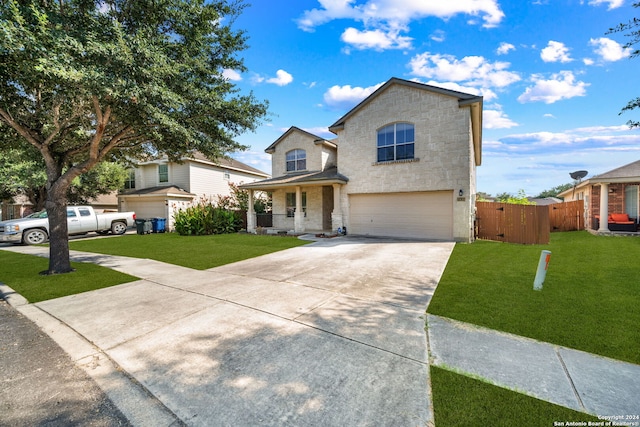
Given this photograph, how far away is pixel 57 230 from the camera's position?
7.44m

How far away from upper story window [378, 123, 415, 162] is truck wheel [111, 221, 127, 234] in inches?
667

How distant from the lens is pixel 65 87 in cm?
599

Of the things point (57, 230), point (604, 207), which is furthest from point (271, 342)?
point (604, 207)

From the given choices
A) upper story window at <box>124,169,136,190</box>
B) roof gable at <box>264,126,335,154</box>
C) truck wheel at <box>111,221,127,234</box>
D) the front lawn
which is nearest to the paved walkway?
the front lawn

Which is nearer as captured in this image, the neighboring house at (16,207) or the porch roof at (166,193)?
the porch roof at (166,193)

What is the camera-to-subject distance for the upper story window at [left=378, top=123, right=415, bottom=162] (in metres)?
13.6

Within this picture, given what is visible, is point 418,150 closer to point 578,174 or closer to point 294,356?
point 578,174

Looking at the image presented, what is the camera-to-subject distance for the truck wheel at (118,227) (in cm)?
1811

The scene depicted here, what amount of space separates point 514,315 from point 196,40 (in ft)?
30.5

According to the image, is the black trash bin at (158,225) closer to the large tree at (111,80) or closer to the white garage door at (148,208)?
the white garage door at (148,208)

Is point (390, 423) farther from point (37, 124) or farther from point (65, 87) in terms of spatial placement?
point (37, 124)

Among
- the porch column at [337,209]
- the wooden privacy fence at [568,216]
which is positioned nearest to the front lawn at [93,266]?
the porch column at [337,209]

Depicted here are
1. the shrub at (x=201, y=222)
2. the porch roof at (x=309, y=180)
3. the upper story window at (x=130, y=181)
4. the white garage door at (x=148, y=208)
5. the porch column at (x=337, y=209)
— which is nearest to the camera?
the porch roof at (x=309, y=180)

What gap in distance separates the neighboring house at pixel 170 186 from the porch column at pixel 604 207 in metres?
23.4
